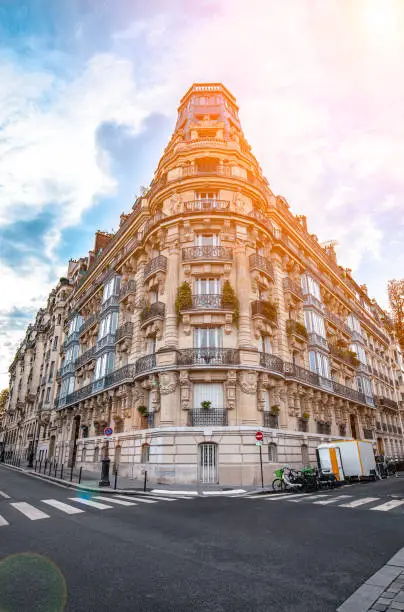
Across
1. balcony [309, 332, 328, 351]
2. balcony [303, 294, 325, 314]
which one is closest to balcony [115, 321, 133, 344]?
balcony [309, 332, 328, 351]

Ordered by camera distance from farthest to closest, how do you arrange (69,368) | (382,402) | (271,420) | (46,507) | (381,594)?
1. (382,402)
2. (69,368)
3. (271,420)
4. (46,507)
5. (381,594)

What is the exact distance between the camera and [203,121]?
32562mm

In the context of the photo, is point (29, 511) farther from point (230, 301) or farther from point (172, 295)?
point (230, 301)

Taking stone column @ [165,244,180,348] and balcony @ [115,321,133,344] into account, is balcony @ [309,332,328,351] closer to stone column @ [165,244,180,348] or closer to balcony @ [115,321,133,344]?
stone column @ [165,244,180,348]

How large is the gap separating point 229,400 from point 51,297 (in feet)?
148

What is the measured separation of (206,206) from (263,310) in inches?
330

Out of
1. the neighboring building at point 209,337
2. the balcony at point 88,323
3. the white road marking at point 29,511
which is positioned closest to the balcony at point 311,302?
the neighboring building at point 209,337

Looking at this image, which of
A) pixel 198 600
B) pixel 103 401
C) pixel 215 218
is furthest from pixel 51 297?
pixel 198 600

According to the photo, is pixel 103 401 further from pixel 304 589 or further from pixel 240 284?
pixel 304 589

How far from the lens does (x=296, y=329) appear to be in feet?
90.9

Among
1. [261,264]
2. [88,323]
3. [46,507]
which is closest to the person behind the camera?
[46,507]

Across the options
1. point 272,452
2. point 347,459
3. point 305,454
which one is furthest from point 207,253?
point 305,454

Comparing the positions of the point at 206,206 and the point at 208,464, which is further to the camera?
the point at 206,206

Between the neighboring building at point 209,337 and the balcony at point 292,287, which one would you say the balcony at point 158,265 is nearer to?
the neighboring building at point 209,337
